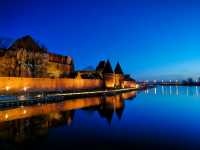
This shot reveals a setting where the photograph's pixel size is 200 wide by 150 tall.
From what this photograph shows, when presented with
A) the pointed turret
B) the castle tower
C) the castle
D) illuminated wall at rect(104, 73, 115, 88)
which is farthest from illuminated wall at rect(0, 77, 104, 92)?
the castle tower

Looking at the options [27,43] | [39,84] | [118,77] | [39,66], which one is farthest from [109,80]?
[39,84]

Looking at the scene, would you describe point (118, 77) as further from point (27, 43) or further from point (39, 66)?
point (39, 66)

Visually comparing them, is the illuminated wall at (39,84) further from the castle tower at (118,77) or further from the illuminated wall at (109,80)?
the castle tower at (118,77)

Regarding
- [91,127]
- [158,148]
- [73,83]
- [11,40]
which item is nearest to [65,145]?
[158,148]

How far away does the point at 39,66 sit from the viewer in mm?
40094

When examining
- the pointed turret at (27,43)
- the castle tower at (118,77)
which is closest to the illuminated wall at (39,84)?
the pointed turret at (27,43)

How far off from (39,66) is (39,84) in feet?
32.2

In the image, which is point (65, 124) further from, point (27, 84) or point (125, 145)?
point (27, 84)

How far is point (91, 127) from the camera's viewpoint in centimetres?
1251

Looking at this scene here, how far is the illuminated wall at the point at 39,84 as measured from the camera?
25938 mm

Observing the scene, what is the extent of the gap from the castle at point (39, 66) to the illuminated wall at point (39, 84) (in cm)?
40

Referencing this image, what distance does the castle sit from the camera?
35438mm

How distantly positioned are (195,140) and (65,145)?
4.37m

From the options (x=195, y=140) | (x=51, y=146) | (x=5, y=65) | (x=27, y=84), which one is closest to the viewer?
(x=51, y=146)
